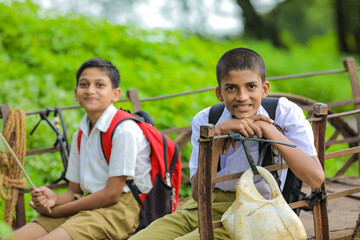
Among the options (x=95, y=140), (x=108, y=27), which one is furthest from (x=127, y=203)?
(x=108, y=27)

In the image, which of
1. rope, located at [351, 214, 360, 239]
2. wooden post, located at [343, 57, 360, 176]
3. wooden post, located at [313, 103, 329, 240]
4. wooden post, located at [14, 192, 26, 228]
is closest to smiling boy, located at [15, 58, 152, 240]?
wooden post, located at [14, 192, 26, 228]

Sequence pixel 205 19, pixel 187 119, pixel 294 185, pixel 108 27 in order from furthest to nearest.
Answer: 1. pixel 205 19
2. pixel 108 27
3. pixel 187 119
4. pixel 294 185

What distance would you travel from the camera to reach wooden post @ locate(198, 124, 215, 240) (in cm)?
183

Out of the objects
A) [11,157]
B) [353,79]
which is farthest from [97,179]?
[353,79]

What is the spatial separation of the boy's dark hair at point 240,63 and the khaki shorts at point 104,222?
3.45ft

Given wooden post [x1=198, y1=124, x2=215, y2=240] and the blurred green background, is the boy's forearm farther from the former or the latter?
the blurred green background

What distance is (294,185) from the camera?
7.47 ft

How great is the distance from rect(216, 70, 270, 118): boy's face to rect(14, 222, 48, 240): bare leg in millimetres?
1439

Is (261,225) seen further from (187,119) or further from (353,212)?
(187,119)

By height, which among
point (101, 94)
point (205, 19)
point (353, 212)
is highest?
point (205, 19)

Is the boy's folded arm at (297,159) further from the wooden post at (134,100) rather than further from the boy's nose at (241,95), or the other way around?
the wooden post at (134,100)

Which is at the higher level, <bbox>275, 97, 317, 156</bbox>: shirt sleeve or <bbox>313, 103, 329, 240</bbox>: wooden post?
<bbox>275, 97, 317, 156</bbox>: shirt sleeve

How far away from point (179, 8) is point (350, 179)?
28.8ft

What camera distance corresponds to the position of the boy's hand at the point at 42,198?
9.15 feet
